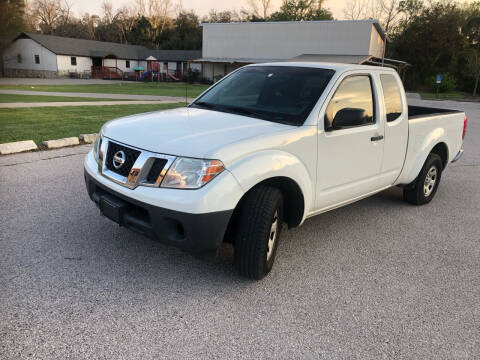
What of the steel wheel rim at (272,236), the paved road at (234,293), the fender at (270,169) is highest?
the fender at (270,169)

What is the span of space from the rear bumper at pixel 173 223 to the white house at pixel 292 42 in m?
36.9

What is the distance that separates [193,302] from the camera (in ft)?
9.82

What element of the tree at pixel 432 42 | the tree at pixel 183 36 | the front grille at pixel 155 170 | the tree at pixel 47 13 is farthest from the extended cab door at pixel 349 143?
the tree at pixel 47 13

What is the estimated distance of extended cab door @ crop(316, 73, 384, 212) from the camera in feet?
11.8

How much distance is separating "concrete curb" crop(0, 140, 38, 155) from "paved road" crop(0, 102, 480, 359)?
294 cm

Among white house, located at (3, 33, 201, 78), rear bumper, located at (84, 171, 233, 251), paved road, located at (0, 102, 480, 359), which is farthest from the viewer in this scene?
white house, located at (3, 33, 201, 78)

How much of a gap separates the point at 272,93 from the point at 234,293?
2.00 m

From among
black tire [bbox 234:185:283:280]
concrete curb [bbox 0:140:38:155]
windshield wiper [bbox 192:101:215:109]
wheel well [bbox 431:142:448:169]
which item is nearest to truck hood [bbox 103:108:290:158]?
windshield wiper [bbox 192:101:215:109]

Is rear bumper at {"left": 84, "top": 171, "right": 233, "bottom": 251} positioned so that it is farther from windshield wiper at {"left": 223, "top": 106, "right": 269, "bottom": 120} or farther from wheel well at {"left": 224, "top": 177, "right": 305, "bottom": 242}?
windshield wiper at {"left": 223, "top": 106, "right": 269, "bottom": 120}

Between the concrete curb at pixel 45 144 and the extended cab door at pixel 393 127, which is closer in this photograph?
the extended cab door at pixel 393 127

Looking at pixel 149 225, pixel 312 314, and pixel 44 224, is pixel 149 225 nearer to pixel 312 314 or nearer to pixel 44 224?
pixel 312 314

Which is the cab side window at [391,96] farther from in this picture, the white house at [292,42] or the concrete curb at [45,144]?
the white house at [292,42]

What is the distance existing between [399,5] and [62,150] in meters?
68.0

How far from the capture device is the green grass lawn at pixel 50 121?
28.4 feet
